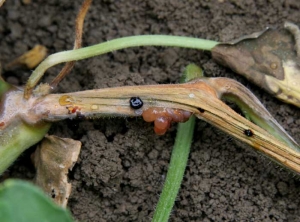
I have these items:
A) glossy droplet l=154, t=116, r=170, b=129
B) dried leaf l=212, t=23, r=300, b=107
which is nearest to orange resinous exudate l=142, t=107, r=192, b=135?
glossy droplet l=154, t=116, r=170, b=129

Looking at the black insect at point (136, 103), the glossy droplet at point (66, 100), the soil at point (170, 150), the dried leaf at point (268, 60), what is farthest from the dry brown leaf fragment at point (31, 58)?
the dried leaf at point (268, 60)

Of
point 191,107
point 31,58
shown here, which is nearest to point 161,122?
point 191,107

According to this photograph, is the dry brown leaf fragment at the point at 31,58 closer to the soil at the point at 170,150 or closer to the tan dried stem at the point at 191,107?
the soil at the point at 170,150

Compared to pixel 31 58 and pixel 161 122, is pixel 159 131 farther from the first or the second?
pixel 31 58

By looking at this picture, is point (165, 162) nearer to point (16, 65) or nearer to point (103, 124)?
point (103, 124)

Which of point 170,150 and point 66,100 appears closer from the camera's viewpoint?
point 66,100

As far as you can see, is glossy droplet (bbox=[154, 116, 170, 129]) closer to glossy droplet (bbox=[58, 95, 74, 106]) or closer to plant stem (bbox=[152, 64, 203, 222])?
plant stem (bbox=[152, 64, 203, 222])
